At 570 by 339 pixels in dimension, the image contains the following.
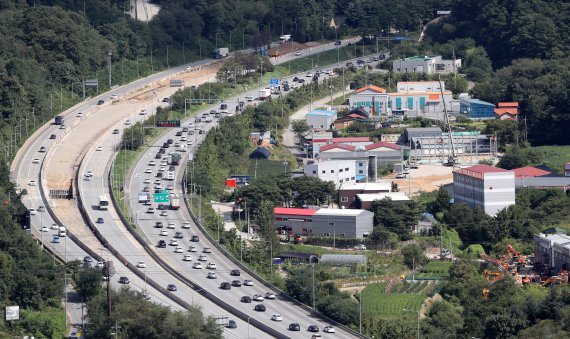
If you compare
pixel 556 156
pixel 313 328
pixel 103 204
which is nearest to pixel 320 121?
pixel 556 156

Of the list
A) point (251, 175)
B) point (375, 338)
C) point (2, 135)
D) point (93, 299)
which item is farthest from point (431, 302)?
point (2, 135)

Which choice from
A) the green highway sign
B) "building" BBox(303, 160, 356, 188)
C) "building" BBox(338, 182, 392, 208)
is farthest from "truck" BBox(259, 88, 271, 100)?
the green highway sign

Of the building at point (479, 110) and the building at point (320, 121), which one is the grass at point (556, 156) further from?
the building at point (320, 121)

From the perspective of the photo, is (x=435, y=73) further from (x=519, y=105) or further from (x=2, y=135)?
(x=2, y=135)

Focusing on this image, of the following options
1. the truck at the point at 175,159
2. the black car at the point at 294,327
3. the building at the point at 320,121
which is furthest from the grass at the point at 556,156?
the black car at the point at 294,327

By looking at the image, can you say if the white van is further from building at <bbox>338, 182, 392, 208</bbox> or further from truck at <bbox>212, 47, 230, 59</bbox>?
truck at <bbox>212, 47, 230, 59</bbox>

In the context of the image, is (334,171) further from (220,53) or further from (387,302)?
(220,53)

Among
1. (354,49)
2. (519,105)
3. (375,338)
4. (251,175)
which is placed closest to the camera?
(375,338)
